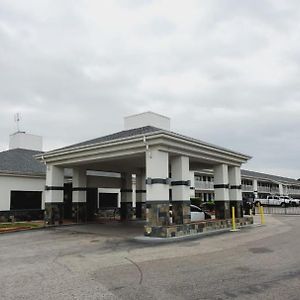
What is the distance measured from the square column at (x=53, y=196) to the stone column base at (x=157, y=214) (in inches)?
322

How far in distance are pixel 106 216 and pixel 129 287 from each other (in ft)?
75.3

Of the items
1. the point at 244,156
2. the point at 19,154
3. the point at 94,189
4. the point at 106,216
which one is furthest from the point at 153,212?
the point at 19,154

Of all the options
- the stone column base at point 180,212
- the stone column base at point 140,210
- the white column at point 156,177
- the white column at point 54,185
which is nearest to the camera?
the white column at point 156,177

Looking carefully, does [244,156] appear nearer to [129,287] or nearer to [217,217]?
[217,217]

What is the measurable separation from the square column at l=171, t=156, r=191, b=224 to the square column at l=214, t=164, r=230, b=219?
4.19 meters

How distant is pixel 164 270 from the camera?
29.8ft

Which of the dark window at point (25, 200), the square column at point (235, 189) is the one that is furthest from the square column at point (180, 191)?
the dark window at point (25, 200)

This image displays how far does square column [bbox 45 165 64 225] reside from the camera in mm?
21344

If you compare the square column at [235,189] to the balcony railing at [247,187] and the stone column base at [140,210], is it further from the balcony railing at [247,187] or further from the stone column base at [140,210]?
the balcony railing at [247,187]

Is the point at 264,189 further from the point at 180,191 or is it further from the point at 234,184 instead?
the point at 180,191

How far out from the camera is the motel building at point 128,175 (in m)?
15.6

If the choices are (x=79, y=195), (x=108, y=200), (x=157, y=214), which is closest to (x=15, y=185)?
(x=79, y=195)

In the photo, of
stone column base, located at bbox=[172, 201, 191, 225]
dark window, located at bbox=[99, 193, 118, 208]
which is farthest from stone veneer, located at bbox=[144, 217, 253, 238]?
dark window, located at bbox=[99, 193, 118, 208]

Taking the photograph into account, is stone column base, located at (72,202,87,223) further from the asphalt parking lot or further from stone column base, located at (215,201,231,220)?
stone column base, located at (215,201,231,220)
